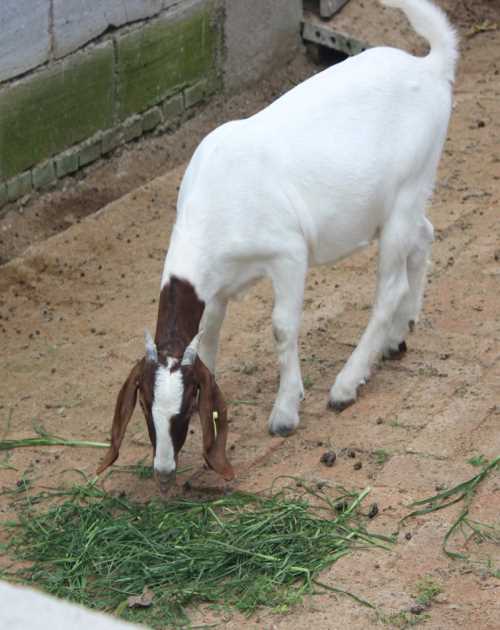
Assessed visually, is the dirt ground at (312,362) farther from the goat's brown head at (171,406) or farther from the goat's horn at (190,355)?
the goat's horn at (190,355)

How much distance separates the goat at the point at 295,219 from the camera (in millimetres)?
4535

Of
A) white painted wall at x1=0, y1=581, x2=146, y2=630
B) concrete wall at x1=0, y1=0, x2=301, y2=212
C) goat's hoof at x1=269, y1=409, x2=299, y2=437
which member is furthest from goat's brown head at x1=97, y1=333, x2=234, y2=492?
concrete wall at x1=0, y1=0, x2=301, y2=212

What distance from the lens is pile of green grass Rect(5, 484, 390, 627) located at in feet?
13.1

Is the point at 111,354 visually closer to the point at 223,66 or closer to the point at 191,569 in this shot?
the point at 191,569

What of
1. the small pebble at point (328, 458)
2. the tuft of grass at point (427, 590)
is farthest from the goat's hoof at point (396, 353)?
the tuft of grass at point (427, 590)

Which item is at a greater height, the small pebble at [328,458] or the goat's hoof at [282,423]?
the small pebble at [328,458]

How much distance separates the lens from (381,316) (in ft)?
17.6

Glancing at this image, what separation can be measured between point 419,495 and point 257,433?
37.4 inches

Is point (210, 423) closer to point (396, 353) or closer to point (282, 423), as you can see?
point (282, 423)

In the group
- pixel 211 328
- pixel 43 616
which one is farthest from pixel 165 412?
pixel 43 616

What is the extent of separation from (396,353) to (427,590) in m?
1.93

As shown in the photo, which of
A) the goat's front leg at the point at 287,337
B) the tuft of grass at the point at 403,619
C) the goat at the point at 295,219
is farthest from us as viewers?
the goat's front leg at the point at 287,337

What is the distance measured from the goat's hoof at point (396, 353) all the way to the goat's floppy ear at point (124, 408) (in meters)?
1.53

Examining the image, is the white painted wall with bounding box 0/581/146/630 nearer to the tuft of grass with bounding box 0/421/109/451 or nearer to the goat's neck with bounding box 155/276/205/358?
the goat's neck with bounding box 155/276/205/358
